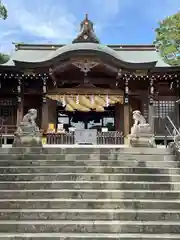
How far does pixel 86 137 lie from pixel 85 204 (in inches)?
254

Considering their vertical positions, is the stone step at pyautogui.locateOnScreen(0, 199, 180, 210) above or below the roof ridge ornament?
below

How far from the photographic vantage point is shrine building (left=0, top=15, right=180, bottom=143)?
12742mm

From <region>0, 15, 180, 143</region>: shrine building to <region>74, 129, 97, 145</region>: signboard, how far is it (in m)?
1.54

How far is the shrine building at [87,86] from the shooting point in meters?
12.7

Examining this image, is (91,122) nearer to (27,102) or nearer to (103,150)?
(27,102)

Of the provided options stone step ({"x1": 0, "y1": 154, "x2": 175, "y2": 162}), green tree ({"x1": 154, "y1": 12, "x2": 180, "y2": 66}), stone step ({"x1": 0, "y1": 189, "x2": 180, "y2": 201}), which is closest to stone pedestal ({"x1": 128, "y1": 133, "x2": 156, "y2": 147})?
stone step ({"x1": 0, "y1": 154, "x2": 175, "y2": 162})

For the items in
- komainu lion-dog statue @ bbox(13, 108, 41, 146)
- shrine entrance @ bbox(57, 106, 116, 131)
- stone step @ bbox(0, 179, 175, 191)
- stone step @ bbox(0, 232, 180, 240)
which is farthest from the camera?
shrine entrance @ bbox(57, 106, 116, 131)

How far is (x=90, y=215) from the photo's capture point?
18.9ft

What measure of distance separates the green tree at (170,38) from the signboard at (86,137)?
36.3ft

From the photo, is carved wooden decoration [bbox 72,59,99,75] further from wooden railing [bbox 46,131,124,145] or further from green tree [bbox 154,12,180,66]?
green tree [bbox 154,12,180,66]

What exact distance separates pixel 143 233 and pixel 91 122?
11282 millimetres

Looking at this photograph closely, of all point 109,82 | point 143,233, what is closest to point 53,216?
point 143,233

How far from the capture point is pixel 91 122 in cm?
1641

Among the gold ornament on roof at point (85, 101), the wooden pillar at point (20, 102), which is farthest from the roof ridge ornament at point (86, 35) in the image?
the wooden pillar at point (20, 102)
